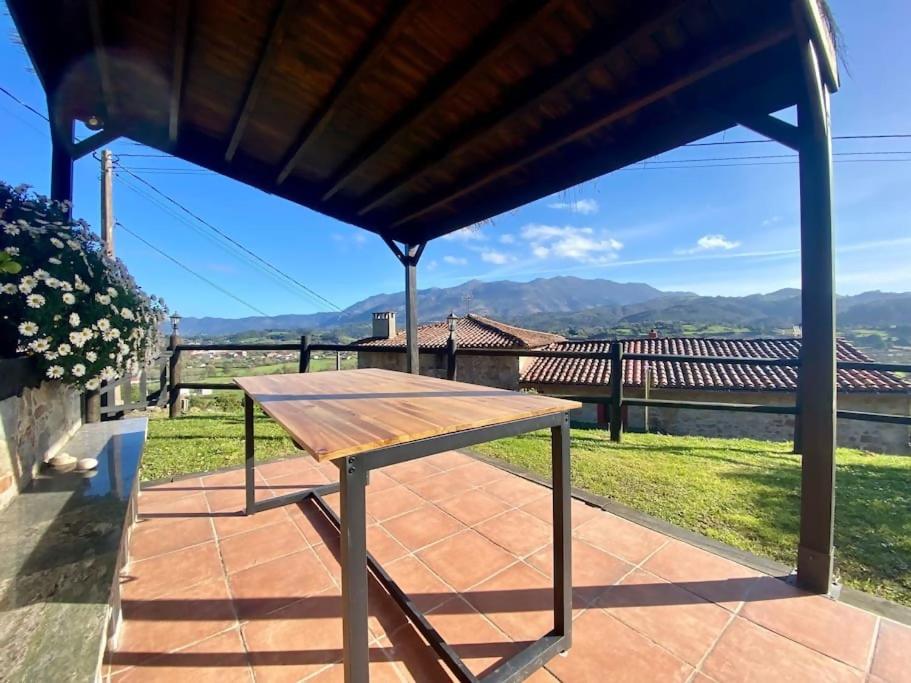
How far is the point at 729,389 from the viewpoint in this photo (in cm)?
1027

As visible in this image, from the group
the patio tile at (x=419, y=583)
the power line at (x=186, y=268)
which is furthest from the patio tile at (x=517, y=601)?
the power line at (x=186, y=268)

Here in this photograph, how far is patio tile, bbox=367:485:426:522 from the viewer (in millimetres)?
2334

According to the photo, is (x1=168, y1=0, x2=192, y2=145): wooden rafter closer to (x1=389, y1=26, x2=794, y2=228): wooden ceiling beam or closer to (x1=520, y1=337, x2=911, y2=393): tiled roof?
(x1=389, y1=26, x2=794, y2=228): wooden ceiling beam

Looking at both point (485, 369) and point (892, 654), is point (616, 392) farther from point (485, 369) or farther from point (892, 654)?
point (485, 369)

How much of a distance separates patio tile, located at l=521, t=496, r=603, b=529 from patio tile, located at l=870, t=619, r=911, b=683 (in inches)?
45.0

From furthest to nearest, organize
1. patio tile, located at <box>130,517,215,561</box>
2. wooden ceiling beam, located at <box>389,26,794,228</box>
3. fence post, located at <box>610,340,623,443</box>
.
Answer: fence post, located at <box>610,340,623,443</box>
patio tile, located at <box>130,517,215,561</box>
wooden ceiling beam, located at <box>389,26,794,228</box>

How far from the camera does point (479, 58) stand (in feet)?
5.75

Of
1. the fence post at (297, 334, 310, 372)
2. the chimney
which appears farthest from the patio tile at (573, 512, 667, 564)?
the chimney

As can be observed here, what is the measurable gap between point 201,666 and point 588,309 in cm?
4609

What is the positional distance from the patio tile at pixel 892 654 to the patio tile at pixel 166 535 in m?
2.85

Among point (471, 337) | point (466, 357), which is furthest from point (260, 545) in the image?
point (471, 337)

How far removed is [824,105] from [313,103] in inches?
98.5

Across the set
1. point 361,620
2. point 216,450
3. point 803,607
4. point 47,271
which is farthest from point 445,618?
point 216,450

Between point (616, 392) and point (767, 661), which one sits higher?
point (616, 392)
